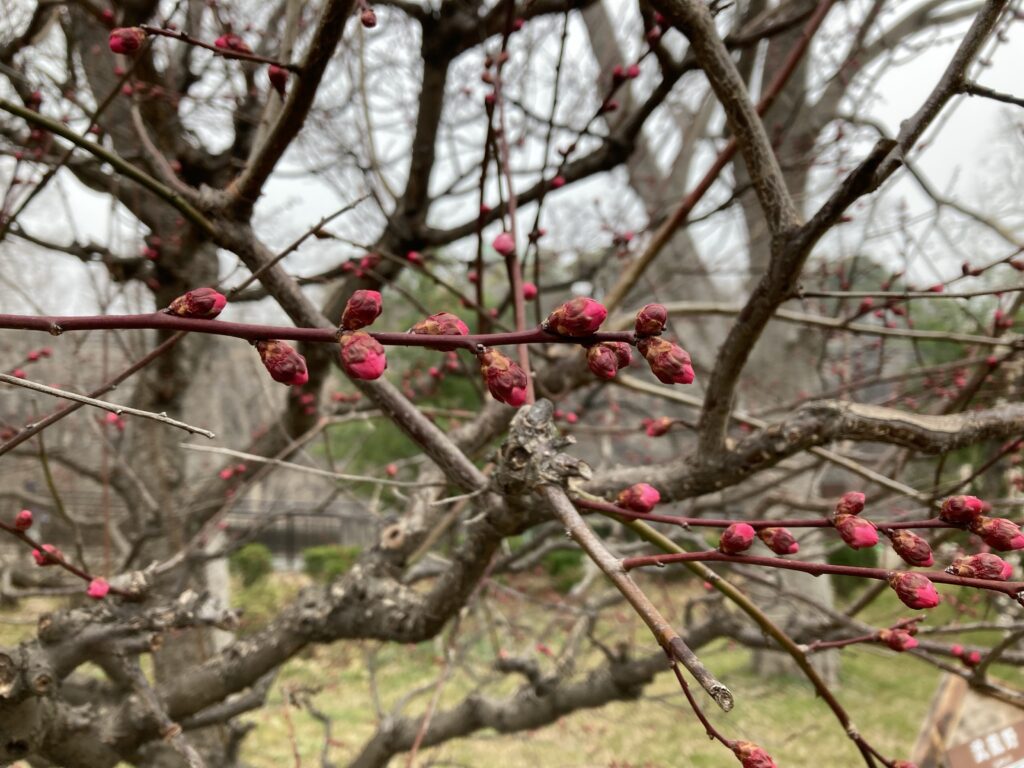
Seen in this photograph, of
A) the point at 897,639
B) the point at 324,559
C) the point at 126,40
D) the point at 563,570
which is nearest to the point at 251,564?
the point at 324,559

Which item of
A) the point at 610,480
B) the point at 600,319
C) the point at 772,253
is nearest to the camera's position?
the point at 600,319

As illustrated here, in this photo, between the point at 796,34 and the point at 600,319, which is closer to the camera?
the point at 600,319

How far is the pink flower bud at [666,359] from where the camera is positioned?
562mm

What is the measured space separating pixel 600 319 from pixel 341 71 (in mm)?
4693

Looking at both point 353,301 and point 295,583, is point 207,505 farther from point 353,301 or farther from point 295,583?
point 295,583

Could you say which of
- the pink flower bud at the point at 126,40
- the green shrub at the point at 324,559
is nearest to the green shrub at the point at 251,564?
the green shrub at the point at 324,559

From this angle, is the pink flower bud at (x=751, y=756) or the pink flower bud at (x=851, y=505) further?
the pink flower bud at (x=851, y=505)

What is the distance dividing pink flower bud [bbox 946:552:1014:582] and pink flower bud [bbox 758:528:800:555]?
0.52ft

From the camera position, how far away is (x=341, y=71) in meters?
4.54

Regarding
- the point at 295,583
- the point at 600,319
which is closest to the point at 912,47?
the point at 600,319

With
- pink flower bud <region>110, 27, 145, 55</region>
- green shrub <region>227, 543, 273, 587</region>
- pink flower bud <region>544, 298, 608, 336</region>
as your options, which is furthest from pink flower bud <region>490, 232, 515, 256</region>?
green shrub <region>227, 543, 273, 587</region>

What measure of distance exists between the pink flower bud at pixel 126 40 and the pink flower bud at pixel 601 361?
2.74 ft

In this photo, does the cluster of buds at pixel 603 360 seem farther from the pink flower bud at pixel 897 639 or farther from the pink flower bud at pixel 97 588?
the pink flower bud at pixel 97 588

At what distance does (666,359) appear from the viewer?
57cm
